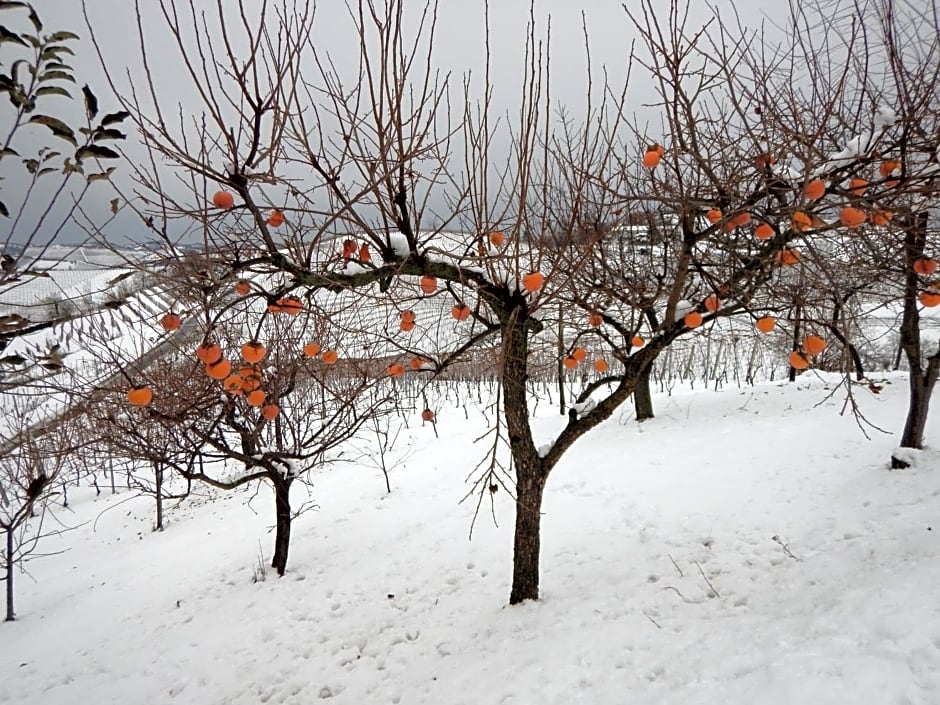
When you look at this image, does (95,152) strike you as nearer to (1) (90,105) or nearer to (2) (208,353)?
(1) (90,105)

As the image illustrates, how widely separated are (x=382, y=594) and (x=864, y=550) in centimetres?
376

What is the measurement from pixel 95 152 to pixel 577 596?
359cm

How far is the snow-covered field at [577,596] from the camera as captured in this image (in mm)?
2379

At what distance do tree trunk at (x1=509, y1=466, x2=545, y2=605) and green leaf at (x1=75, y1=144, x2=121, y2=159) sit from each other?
100 inches

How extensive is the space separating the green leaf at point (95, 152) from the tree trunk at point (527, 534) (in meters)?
2.55

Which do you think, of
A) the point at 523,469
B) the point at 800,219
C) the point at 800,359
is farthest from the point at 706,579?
the point at 800,219

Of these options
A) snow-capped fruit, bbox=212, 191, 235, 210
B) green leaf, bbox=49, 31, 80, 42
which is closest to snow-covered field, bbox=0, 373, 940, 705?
snow-capped fruit, bbox=212, 191, 235, 210

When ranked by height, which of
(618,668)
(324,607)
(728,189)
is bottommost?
(324,607)

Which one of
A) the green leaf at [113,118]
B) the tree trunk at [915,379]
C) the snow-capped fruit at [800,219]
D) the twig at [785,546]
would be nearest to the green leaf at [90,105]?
the green leaf at [113,118]

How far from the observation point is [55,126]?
4.25 feet

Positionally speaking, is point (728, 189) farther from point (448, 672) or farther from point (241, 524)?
point (241, 524)

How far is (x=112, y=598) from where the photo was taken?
233 inches

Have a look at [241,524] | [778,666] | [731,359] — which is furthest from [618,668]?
[731,359]

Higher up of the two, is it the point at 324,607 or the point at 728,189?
the point at 728,189
